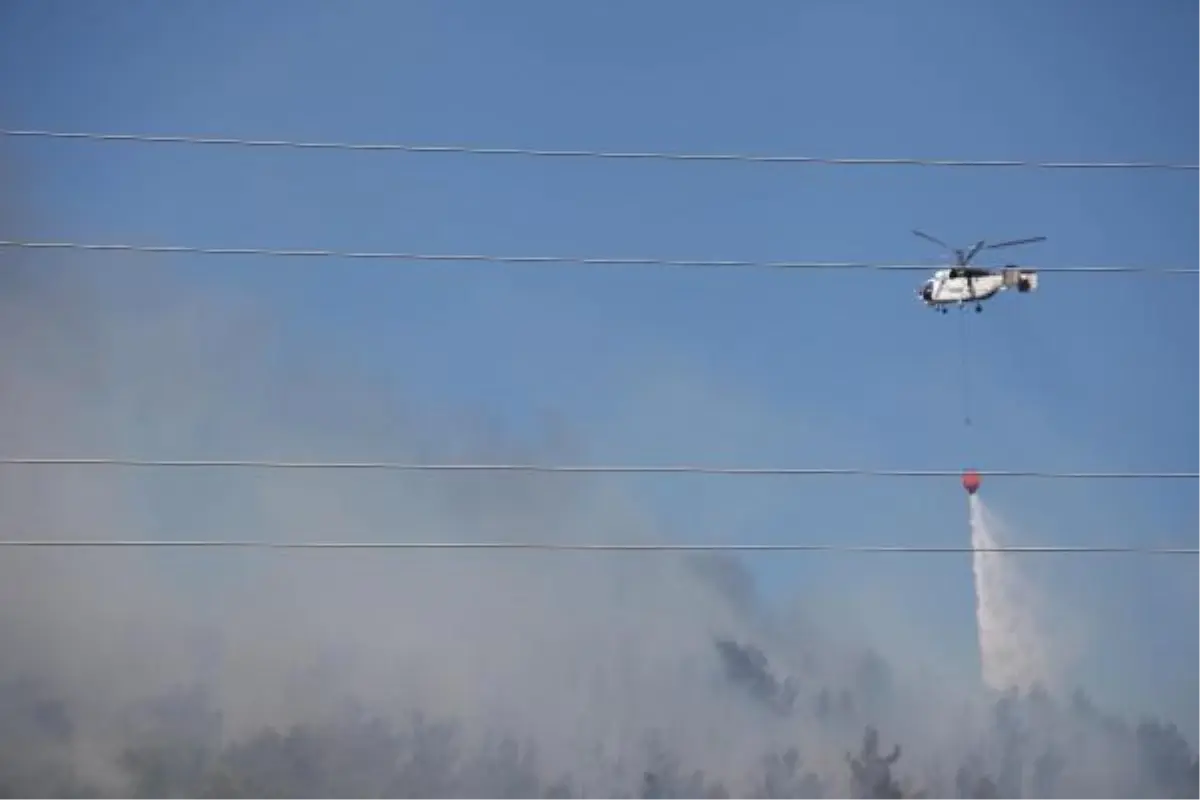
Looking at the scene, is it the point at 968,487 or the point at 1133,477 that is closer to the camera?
the point at 1133,477

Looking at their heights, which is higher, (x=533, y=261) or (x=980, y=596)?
(x=533, y=261)

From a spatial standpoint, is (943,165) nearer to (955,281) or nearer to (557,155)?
(955,281)

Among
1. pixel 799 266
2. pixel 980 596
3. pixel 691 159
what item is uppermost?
pixel 691 159

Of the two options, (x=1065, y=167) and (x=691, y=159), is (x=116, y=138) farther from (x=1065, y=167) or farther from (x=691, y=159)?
(x=1065, y=167)

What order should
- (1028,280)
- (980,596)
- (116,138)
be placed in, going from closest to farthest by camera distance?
(116,138) → (1028,280) → (980,596)

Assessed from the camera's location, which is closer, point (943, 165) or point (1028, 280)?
point (943, 165)

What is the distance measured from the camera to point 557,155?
2272 centimetres

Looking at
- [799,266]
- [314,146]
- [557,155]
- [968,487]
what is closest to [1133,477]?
[968,487]

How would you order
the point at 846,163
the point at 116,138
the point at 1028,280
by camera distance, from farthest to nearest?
the point at 1028,280, the point at 846,163, the point at 116,138

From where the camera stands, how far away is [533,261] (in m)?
21.5

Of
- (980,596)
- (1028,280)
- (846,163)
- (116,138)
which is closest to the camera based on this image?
(116,138)

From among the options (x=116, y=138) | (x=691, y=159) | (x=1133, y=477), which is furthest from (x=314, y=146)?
(x=1133, y=477)

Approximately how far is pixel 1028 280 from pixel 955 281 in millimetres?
1133

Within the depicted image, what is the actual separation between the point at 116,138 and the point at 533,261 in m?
5.88
